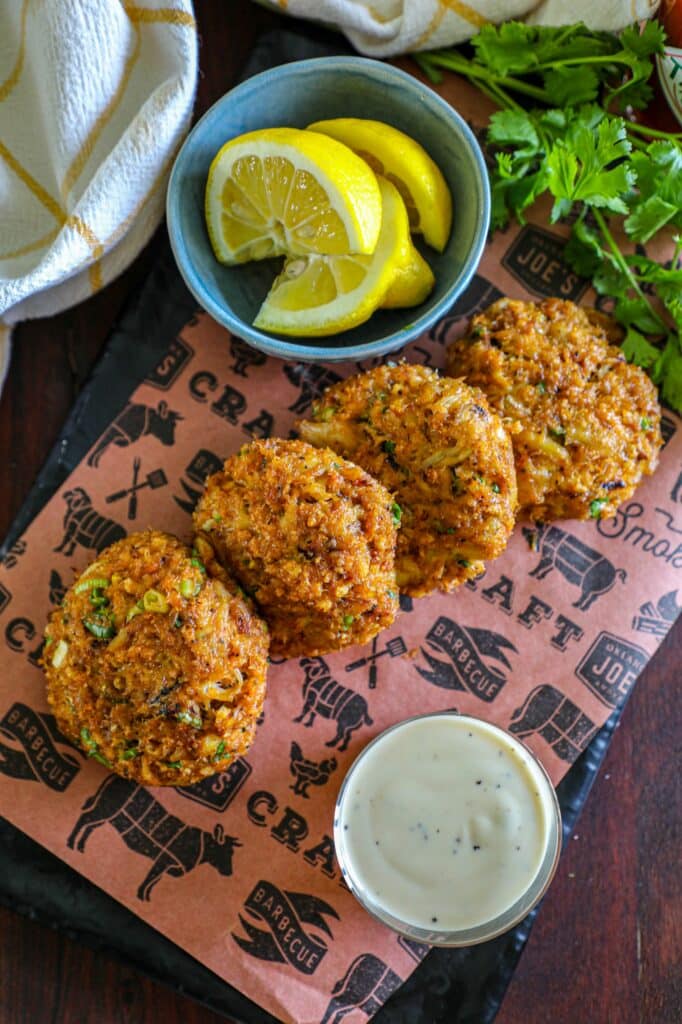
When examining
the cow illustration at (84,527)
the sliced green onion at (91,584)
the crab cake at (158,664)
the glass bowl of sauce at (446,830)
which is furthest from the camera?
the cow illustration at (84,527)

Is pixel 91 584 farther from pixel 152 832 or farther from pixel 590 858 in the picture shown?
pixel 590 858

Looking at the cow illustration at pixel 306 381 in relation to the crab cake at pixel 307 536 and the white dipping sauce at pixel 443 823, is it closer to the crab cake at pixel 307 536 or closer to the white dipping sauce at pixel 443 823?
the crab cake at pixel 307 536

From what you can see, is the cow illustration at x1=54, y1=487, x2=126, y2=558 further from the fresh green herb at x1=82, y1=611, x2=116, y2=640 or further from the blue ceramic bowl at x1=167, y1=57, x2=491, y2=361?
the blue ceramic bowl at x1=167, y1=57, x2=491, y2=361

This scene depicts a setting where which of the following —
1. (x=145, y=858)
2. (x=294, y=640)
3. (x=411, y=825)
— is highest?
(x=294, y=640)

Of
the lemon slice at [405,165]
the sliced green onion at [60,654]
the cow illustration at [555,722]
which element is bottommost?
the sliced green onion at [60,654]

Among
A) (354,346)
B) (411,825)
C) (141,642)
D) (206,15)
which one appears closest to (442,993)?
(411,825)

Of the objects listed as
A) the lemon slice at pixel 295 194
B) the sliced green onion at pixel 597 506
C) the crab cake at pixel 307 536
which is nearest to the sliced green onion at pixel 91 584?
the crab cake at pixel 307 536

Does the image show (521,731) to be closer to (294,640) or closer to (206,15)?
(294,640)
